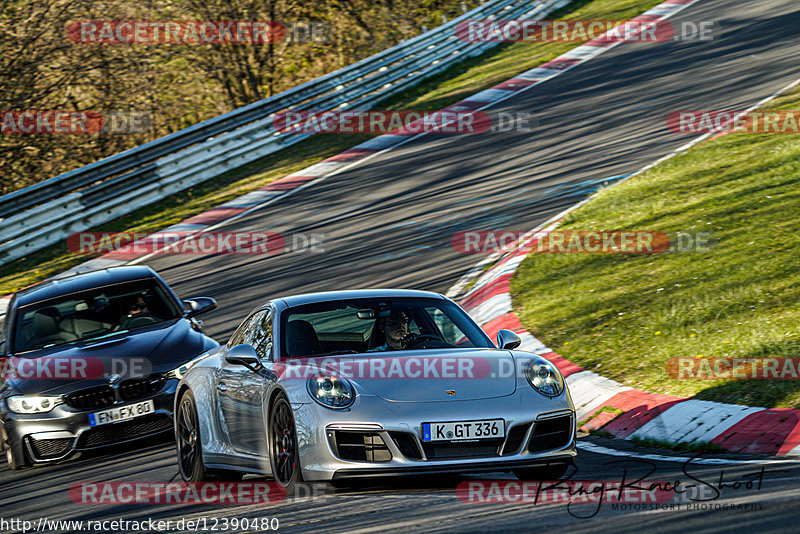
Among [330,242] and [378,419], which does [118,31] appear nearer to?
[330,242]

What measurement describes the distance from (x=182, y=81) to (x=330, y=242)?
11594 millimetres

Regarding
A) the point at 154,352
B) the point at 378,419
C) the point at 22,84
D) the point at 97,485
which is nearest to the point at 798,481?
the point at 378,419

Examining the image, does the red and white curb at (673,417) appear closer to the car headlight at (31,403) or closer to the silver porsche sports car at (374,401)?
the silver porsche sports car at (374,401)

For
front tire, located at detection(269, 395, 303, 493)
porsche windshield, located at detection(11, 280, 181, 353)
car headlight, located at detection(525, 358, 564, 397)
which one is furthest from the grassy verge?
car headlight, located at detection(525, 358, 564, 397)

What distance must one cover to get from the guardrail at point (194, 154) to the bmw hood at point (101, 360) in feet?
26.4

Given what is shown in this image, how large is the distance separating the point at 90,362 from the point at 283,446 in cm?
329

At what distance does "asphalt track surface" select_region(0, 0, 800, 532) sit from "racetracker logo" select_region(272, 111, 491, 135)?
749 mm

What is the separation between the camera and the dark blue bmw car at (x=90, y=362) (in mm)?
8383

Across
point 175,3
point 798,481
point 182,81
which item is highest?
point 175,3

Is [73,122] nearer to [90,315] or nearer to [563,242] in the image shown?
[563,242]

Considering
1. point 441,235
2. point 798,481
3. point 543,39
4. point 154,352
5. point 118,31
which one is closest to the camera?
point 798,481

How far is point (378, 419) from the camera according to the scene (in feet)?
19.0

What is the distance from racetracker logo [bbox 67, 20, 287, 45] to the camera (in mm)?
22953

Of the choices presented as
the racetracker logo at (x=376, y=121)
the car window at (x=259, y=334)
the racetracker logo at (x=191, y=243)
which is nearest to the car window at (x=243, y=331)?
the car window at (x=259, y=334)
